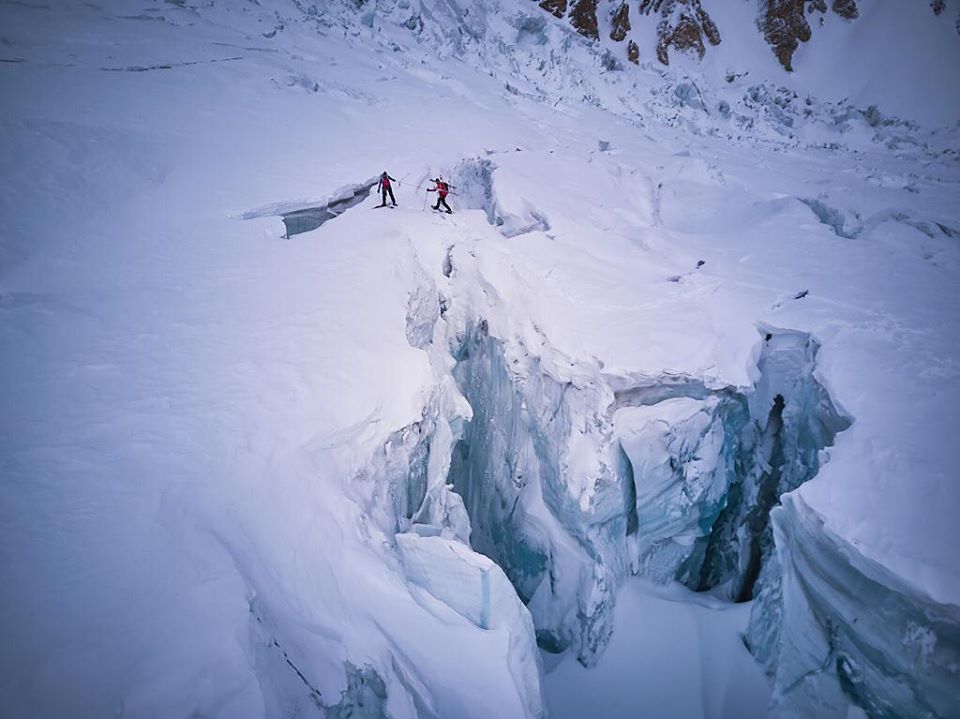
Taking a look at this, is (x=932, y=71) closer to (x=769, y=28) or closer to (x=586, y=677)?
(x=769, y=28)

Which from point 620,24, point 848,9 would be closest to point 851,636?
point 620,24

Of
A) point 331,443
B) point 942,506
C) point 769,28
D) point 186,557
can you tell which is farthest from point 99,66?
point 769,28

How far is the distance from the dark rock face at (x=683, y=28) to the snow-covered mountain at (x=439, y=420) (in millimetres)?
18437

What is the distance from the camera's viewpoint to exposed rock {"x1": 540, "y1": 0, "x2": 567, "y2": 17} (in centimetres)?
2564

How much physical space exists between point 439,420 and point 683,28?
29.7 m

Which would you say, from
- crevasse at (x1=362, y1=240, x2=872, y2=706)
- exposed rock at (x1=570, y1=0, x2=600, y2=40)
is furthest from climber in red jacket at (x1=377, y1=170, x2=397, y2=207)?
exposed rock at (x1=570, y1=0, x2=600, y2=40)

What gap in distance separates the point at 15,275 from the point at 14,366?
5.87 ft

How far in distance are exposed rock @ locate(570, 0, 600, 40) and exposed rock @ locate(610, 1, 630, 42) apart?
0.89 m

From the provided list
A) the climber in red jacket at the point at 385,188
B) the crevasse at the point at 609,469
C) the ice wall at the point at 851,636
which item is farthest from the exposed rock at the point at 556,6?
Answer: the ice wall at the point at 851,636

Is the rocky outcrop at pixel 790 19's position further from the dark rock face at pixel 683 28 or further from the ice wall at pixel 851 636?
the ice wall at pixel 851 636

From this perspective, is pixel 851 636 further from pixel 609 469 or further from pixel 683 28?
pixel 683 28

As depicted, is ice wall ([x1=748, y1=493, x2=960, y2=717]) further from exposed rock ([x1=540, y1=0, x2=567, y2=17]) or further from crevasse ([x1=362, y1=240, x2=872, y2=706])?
exposed rock ([x1=540, y1=0, x2=567, y2=17])

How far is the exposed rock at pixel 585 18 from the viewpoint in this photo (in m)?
25.3

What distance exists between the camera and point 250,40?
14570 mm
